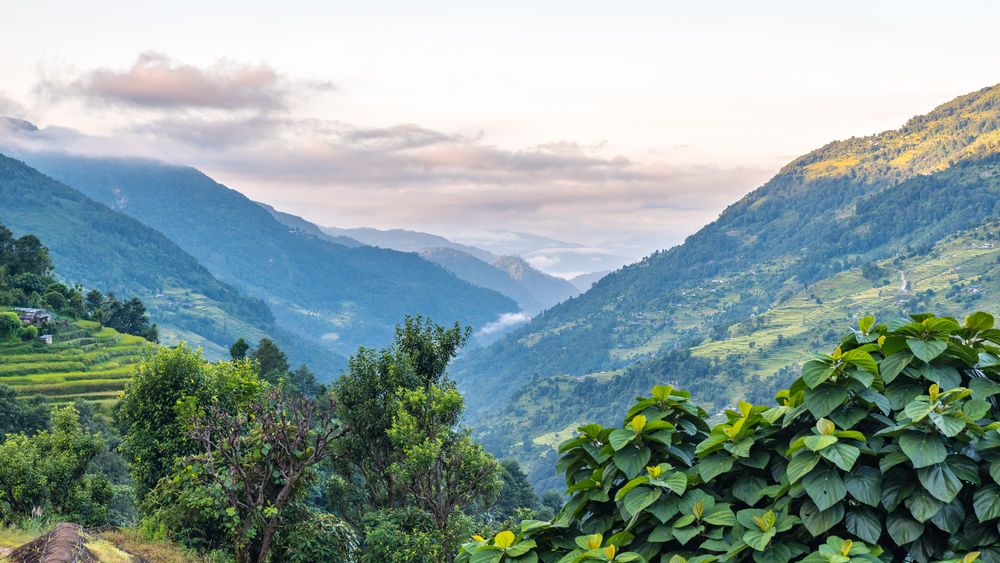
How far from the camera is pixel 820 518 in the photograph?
4.61 meters

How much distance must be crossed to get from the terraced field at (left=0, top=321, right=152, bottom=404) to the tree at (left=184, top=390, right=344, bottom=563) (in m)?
62.1

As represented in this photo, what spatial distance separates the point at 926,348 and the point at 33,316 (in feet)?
349

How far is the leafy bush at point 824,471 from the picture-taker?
4457 mm

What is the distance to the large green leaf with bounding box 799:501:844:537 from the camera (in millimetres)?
4562

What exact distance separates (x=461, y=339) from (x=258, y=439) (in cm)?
1216

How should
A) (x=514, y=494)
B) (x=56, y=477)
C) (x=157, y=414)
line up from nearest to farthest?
(x=56, y=477) < (x=157, y=414) < (x=514, y=494)

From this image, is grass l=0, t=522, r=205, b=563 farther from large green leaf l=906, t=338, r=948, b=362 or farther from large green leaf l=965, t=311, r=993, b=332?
large green leaf l=965, t=311, r=993, b=332

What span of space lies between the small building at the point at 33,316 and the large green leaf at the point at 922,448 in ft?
340

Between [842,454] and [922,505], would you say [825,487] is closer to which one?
[842,454]

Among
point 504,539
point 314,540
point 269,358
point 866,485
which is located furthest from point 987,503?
point 269,358

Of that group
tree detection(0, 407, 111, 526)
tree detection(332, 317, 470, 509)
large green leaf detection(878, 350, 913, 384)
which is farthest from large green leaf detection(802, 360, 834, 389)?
tree detection(0, 407, 111, 526)

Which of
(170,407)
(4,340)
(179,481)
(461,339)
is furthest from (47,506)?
(4,340)

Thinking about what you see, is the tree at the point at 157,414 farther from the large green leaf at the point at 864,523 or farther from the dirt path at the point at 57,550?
the large green leaf at the point at 864,523

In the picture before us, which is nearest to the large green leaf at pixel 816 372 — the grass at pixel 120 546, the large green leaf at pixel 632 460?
the large green leaf at pixel 632 460
